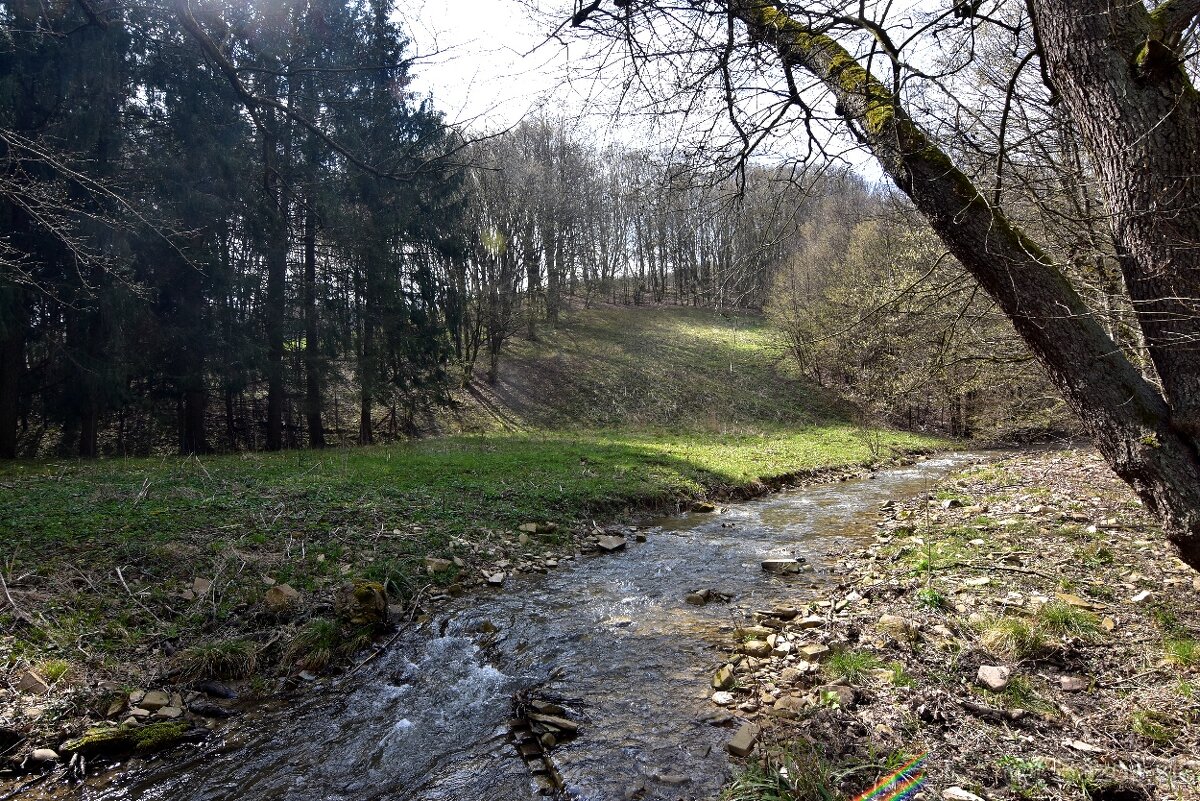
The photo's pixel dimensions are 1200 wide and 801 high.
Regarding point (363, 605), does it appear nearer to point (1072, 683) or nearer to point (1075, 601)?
point (1072, 683)

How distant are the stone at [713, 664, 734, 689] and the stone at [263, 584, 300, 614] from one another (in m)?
3.81

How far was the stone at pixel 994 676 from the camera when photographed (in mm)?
3262

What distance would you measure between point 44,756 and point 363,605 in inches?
87.2

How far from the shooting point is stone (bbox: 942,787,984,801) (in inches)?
99.3

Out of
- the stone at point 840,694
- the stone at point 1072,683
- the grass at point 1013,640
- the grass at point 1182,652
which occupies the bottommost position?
the stone at point 840,694

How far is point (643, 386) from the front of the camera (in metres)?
26.4

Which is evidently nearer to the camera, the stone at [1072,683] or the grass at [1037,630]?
the stone at [1072,683]

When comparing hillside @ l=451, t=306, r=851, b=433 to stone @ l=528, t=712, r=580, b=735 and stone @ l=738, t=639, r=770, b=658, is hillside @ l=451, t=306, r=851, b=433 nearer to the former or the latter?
stone @ l=738, t=639, r=770, b=658

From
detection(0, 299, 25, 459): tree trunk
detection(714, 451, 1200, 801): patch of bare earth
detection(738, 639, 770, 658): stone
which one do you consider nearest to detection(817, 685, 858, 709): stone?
detection(714, 451, 1200, 801): patch of bare earth

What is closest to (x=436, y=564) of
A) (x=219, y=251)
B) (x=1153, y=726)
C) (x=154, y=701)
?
(x=154, y=701)

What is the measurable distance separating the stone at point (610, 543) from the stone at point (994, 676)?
4.91 metres

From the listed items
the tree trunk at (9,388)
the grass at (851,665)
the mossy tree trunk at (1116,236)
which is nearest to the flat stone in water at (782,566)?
the grass at (851,665)

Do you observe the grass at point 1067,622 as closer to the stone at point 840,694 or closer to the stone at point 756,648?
the stone at point 840,694

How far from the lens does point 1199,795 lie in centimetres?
231
